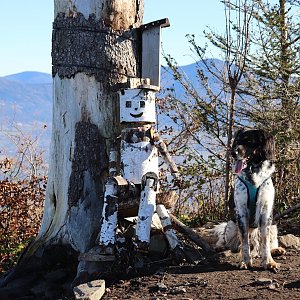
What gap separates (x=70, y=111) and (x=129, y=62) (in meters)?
0.80

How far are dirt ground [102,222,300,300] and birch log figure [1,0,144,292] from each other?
0.80 m

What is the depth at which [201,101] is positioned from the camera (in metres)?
9.01

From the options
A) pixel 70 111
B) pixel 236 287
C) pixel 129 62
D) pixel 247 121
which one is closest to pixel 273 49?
pixel 247 121

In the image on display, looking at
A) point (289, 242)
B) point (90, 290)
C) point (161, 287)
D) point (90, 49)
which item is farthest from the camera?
point (289, 242)

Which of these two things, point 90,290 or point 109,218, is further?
point 109,218

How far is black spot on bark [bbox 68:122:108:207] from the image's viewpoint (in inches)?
241

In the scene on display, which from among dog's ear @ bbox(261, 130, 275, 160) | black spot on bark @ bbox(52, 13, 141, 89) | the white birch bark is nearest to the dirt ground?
the white birch bark

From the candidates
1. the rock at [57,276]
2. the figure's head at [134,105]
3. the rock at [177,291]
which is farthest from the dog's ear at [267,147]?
the rock at [57,276]

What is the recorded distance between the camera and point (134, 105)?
5.88 meters

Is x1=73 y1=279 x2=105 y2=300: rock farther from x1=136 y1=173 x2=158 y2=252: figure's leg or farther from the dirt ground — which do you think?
x1=136 y1=173 x2=158 y2=252: figure's leg

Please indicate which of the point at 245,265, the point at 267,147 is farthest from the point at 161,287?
the point at 267,147

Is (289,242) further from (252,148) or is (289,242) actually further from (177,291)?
(177,291)

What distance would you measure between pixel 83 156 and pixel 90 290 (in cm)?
151

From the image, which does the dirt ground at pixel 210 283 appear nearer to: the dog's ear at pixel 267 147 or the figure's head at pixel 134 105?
the dog's ear at pixel 267 147
